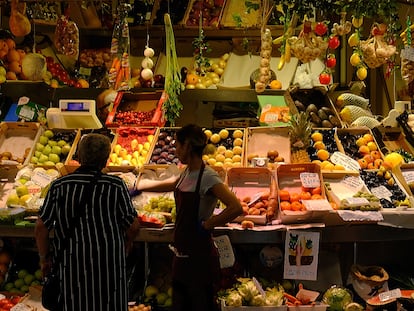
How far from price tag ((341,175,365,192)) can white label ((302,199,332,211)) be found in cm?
43

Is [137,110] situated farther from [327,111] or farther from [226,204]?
[226,204]

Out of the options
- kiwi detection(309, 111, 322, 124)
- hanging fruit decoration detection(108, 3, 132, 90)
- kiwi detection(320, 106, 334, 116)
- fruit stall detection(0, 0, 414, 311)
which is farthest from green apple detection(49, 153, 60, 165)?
kiwi detection(320, 106, 334, 116)

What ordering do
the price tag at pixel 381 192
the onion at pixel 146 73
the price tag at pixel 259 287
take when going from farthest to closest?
the onion at pixel 146 73
the price tag at pixel 381 192
the price tag at pixel 259 287

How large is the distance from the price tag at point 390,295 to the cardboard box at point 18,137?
304 centimetres

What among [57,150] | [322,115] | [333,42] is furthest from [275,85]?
[57,150]

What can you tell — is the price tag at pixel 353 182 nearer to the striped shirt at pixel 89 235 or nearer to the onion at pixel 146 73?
the striped shirt at pixel 89 235

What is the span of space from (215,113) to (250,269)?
3282 mm

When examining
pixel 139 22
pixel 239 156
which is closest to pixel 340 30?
pixel 239 156

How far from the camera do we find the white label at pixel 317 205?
4.45 m

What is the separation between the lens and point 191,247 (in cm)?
384

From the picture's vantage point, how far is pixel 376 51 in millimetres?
5660

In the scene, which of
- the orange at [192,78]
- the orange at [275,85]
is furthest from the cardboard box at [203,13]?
the orange at [275,85]

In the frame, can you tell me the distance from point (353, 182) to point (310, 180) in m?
0.38

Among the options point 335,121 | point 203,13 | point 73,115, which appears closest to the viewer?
point 73,115
